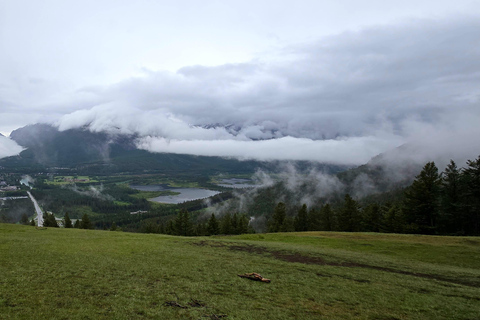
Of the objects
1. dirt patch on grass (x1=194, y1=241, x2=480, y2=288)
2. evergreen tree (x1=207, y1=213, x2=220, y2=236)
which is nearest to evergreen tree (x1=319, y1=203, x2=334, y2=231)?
evergreen tree (x1=207, y1=213, x2=220, y2=236)

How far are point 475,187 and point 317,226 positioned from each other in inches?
1823

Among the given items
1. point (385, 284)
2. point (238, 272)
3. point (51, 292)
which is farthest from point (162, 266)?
point (385, 284)

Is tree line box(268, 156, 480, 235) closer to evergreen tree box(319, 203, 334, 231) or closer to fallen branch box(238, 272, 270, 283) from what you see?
evergreen tree box(319, 203, 334, 231)

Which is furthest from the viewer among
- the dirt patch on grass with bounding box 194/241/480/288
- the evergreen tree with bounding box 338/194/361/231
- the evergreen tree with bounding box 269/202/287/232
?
the evergreen tree with bounding box 269/202/287/232

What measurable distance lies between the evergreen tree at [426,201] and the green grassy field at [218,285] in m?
28.0

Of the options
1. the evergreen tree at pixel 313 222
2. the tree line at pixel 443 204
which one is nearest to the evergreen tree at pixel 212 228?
the evergreen tree at pixel 313 222

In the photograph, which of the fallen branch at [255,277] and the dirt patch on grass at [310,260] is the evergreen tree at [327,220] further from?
the fallen branch at [255,277]

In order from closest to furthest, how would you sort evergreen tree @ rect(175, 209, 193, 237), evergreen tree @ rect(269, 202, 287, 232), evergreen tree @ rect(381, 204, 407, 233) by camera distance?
evergreen tree @ rect(381, 204, 407, 233), evergreen tree @ rect(175, 209, 193, 237), evergreen tree @ rect(269, 202, 287, 232)

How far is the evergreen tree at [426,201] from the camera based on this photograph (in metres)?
55.8

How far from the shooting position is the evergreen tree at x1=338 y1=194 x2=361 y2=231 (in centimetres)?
7844

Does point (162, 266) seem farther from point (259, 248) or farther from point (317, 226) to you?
point (317, 226)

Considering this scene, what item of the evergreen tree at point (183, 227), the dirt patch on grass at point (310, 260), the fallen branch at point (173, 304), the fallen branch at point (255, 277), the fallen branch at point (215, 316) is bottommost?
the evergreen tree at point (183, 227)

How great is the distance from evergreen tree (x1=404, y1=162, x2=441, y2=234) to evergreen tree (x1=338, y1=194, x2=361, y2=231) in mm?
20774

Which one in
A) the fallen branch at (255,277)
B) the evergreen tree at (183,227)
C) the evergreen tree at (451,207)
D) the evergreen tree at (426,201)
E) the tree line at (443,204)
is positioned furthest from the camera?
the evergreen tree at (183,227)
